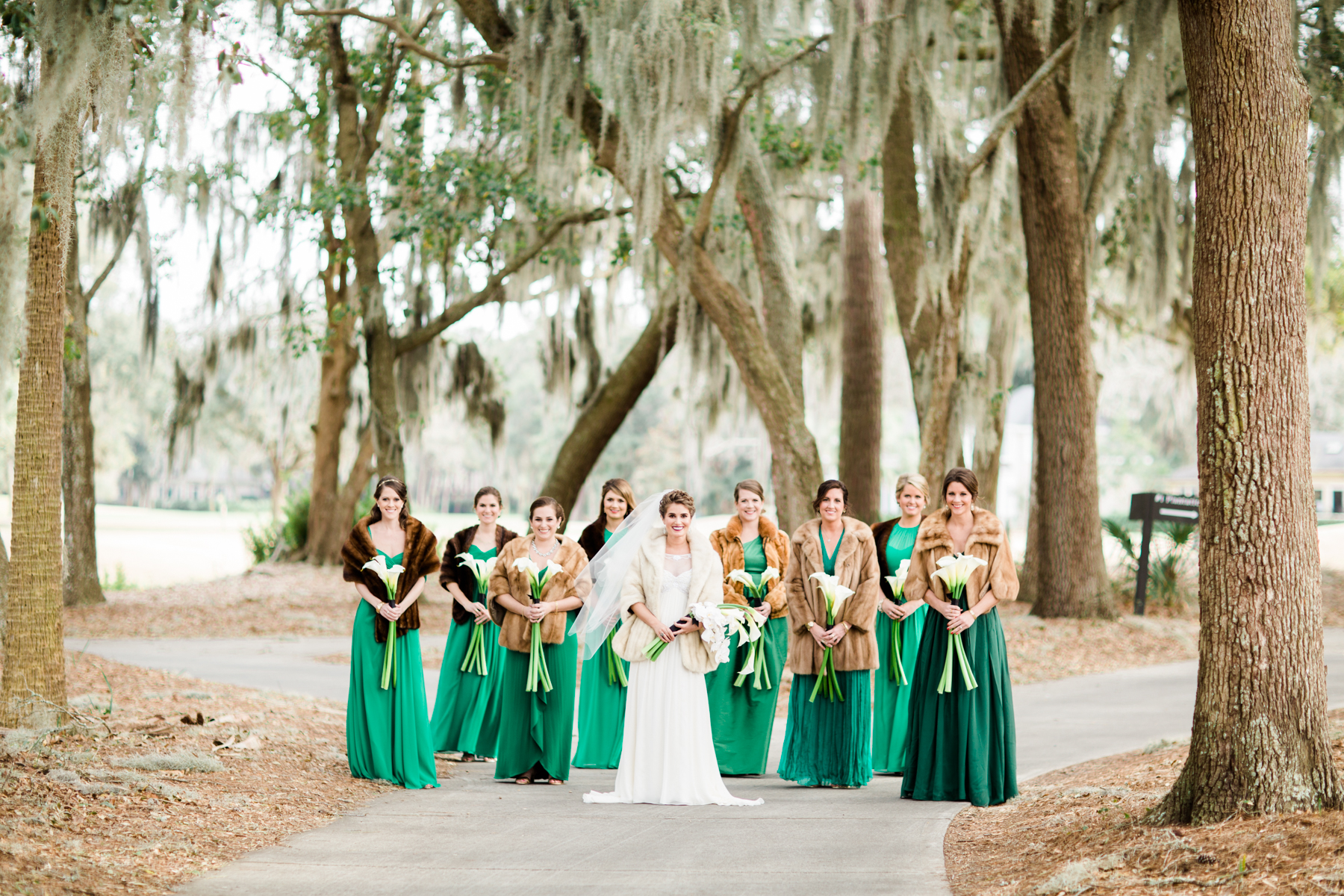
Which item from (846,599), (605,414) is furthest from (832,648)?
(605,414)

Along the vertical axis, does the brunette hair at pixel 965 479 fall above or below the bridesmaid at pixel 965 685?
above

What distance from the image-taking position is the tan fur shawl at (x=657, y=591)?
6.90 m

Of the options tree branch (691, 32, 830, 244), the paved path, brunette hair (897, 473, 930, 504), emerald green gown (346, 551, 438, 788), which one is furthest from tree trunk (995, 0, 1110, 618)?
emerald green gown (346, 551, 438, 788)

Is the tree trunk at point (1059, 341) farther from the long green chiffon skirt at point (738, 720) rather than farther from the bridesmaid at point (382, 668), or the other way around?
the bridesmaid at point (382, 668)

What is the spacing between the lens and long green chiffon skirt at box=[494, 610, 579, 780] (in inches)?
298

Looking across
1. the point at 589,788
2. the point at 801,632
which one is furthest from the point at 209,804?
the point at 801,632

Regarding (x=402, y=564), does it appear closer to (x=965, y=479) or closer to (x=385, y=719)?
(x=385, y=719)

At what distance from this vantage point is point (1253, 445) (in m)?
5.27

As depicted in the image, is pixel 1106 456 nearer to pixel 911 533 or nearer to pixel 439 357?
pixel 439 357

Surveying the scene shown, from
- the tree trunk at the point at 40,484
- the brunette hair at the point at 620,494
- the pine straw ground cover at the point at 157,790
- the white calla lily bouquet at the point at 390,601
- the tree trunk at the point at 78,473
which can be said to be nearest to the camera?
the pine straw ground cover at the point at 157,790

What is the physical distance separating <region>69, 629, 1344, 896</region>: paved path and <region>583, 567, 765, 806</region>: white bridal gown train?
0.13 metres

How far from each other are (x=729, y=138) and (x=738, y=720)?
248 inches

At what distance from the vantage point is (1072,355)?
1455cm

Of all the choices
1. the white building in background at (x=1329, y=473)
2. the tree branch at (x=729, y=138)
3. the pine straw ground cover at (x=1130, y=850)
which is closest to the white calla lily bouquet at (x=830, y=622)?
the pine straw ground cover at (x=1130, y=850)
